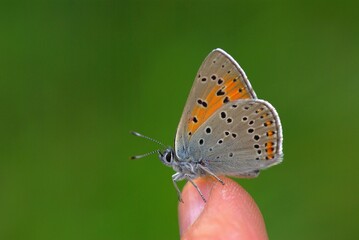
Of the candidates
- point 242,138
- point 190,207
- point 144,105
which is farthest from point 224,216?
point 144,105

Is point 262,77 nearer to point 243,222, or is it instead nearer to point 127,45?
point 127,45

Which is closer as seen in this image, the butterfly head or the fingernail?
the fingernail

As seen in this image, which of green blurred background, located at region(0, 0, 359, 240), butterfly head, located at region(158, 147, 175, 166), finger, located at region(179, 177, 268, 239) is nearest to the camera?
finger, located at region(179, 177, 268, 239)

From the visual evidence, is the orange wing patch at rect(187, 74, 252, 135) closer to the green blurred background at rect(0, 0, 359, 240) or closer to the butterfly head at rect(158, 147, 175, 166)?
the butterfly head at rect(158, 147, 175, 166)

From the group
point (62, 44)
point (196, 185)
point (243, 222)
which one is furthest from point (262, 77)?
point (243, 222)

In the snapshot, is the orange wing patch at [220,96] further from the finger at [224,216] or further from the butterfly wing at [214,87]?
the finger at [224,216]

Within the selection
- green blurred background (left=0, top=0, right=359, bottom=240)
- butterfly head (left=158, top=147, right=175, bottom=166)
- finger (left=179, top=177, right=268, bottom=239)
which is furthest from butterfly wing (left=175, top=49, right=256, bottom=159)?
green blurred background (left=0, top=0, right=359, bottom=240)

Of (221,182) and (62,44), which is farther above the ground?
(62,44)
